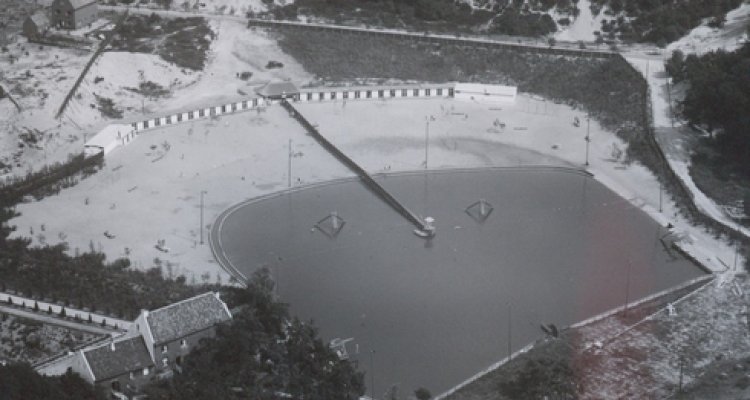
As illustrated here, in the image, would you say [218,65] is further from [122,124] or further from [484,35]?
[484,35]

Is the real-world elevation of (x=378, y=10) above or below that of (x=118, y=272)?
above

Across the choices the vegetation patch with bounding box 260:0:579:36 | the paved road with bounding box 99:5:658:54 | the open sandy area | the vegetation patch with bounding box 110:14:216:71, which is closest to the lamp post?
the open sandy area

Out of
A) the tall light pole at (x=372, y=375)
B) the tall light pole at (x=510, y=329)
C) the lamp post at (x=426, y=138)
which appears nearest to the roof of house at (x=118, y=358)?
the tall light pole at (x=372, y=375)

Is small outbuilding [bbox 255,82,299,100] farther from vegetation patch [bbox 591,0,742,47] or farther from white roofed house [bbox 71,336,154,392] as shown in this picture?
white roofed house [bbox 71,336,154,392]

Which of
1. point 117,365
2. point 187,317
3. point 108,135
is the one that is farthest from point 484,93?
point 117,365

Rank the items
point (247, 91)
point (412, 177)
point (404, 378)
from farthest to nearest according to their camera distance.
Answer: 1. point (247, 91)
2. point (412, 177)
3. point (404, 378)

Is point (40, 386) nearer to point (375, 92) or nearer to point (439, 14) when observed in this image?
point (375, 92)

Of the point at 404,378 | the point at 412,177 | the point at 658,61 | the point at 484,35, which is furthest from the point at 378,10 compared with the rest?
the point at 404,378
